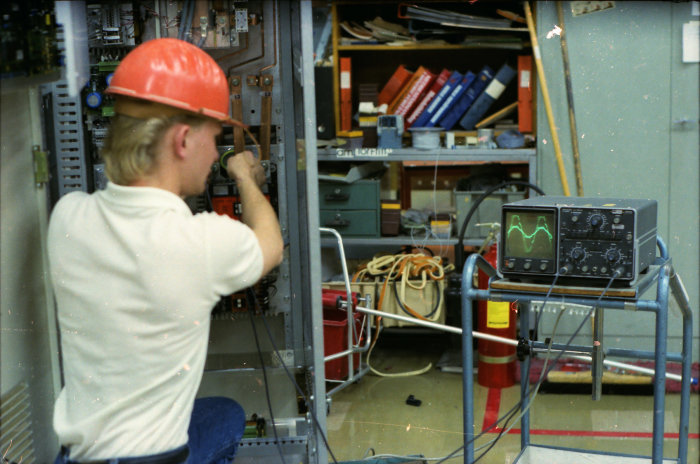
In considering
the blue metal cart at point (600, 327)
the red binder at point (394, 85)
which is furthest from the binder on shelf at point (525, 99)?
the blue metal cart at point (600, 327)

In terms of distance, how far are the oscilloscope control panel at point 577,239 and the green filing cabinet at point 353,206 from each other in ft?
6.43

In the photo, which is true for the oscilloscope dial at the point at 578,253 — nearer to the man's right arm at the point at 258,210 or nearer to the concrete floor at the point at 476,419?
the man's right arm at the point at 258,210

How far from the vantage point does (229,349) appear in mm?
2621

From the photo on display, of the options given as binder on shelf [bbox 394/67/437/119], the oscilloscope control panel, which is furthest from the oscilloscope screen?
binder on shelf [bbox 394/67/437/119]

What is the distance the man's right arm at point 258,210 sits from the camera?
1812 millimetres

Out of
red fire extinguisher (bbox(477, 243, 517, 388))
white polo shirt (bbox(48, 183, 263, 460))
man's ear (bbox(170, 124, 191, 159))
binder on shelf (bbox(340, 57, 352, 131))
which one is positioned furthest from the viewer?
binder on shelf (bbox(340, 57, 352, 131))

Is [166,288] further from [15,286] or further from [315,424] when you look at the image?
[315,424]

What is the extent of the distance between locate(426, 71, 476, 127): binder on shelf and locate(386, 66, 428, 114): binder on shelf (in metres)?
0.21

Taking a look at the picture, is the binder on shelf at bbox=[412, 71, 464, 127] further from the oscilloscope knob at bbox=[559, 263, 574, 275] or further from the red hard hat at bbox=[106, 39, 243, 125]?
the red hard hat at bbox=[106, 39, 243, 125]

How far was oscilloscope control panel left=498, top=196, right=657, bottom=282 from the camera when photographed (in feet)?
7.41

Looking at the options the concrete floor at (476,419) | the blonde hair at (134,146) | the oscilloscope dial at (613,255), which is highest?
the blonde hair at (134,146)

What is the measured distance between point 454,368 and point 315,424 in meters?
2.05

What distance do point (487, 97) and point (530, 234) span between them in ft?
7.26

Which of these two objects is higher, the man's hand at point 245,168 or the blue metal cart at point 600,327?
the man's hand at point 245,168
